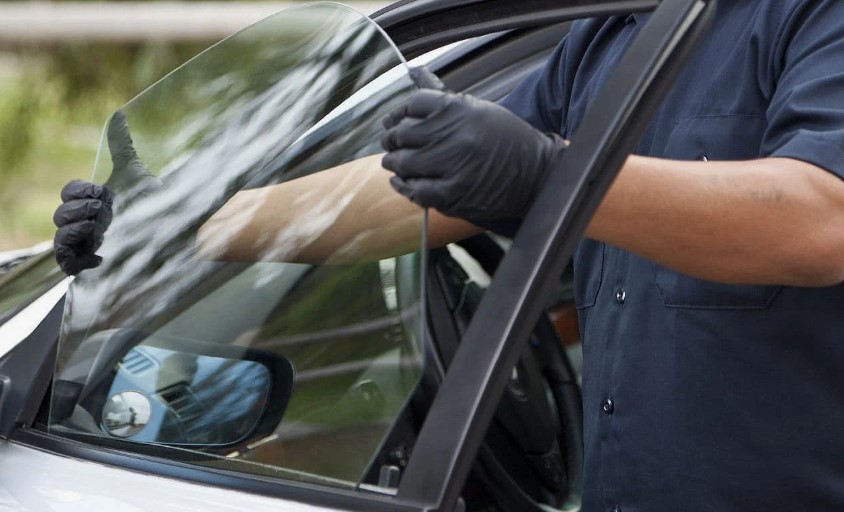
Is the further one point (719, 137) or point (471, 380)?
point (719, 137)

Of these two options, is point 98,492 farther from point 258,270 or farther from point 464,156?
point 464,156

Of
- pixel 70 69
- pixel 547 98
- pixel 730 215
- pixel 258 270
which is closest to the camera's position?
pixel 730 215

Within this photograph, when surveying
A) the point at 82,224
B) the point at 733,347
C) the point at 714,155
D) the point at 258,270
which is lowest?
the point at 733,347

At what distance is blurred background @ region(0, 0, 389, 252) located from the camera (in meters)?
6.92

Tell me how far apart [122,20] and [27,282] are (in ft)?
18.7

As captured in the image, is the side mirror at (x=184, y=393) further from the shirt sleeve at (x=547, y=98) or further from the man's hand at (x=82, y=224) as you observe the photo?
the shirt sleeve at (x=547, y=98)

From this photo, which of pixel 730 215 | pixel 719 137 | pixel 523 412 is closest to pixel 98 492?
pixel 730 215

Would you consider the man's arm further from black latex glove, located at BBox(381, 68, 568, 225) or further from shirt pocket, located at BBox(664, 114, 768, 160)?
shirt pocket, located at BBox(664, 114, 768, 160)

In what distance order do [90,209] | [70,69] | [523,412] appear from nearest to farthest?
[90,209], [523,412], [70,69]

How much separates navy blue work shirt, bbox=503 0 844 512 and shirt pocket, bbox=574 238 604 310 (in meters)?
0.07

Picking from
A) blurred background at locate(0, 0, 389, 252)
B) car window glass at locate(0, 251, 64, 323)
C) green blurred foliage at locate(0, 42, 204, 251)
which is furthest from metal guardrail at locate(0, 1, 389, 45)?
car window glass at locate(0, 251, 64, 323)

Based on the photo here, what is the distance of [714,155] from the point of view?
4.73 feet

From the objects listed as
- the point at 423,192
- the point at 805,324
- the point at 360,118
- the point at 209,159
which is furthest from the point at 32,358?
the point at 805,324

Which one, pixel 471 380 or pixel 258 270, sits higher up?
pixel 258 270
